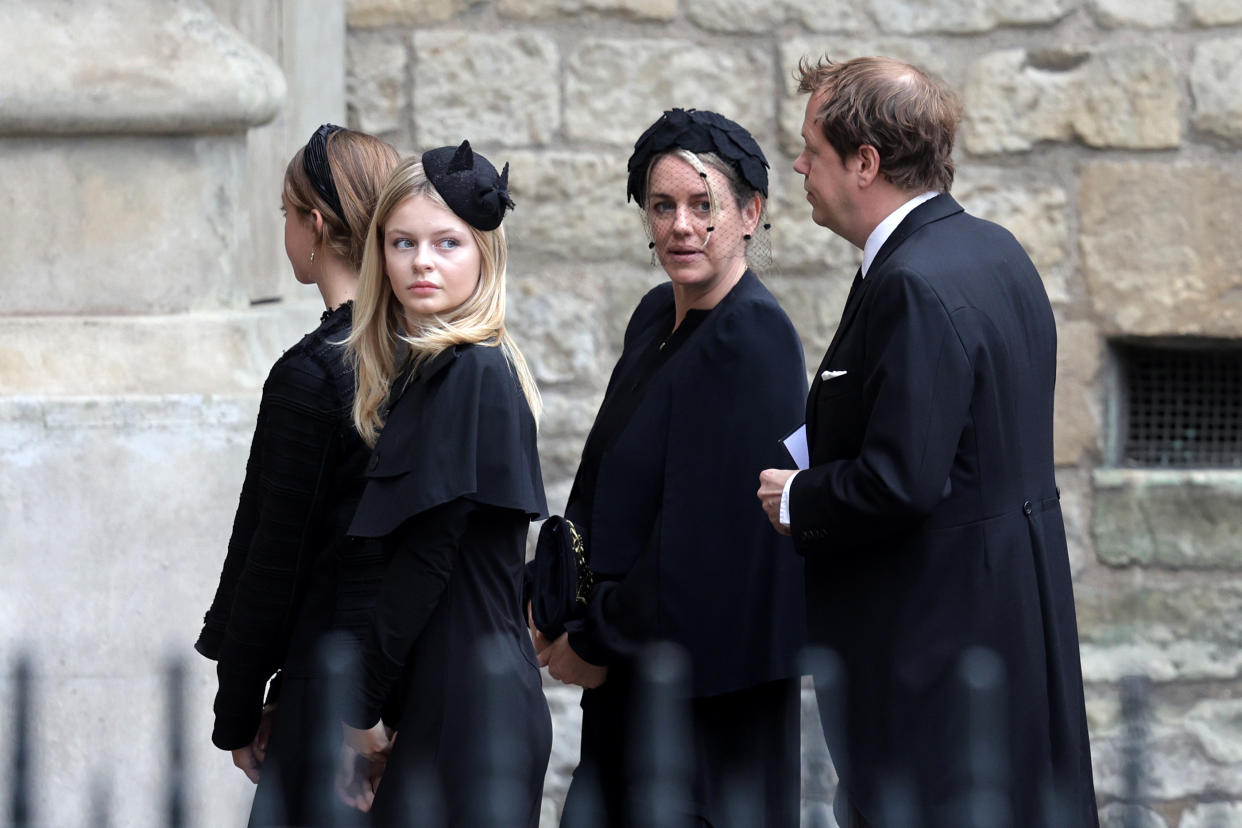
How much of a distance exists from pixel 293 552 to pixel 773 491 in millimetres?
737

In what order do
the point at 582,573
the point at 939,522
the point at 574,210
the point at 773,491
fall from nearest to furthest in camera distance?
Answer: the point at 939,522
the point at 773,491
the point at 582,573
the point at 574,210

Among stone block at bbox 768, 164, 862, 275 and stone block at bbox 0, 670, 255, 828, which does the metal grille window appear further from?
stone block at bbox 0, 670, 255, 828

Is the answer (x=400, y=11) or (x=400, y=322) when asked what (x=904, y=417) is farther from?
(x=400, y=11)

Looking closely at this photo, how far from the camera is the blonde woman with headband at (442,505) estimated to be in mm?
2277

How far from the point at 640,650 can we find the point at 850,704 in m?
0.39

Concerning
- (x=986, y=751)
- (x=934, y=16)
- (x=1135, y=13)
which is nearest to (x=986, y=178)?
(x=934, y=16)

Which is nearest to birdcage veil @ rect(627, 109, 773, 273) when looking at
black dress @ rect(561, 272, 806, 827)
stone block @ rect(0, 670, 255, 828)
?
black dress @ rect(561, 272, 806, 827)

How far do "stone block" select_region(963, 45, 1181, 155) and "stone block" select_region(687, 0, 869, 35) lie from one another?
0.37 meters

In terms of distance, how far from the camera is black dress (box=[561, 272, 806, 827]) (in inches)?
104

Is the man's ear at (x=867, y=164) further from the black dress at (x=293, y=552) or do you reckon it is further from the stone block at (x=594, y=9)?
the stone block at (x=594, y=9)

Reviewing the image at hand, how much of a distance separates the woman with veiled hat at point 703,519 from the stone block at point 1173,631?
1.67 m

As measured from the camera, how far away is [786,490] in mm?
2439

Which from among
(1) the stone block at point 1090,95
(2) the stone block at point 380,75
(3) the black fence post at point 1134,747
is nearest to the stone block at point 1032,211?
(1) the stone block at point 1090,95

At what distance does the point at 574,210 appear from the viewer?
4148mm
